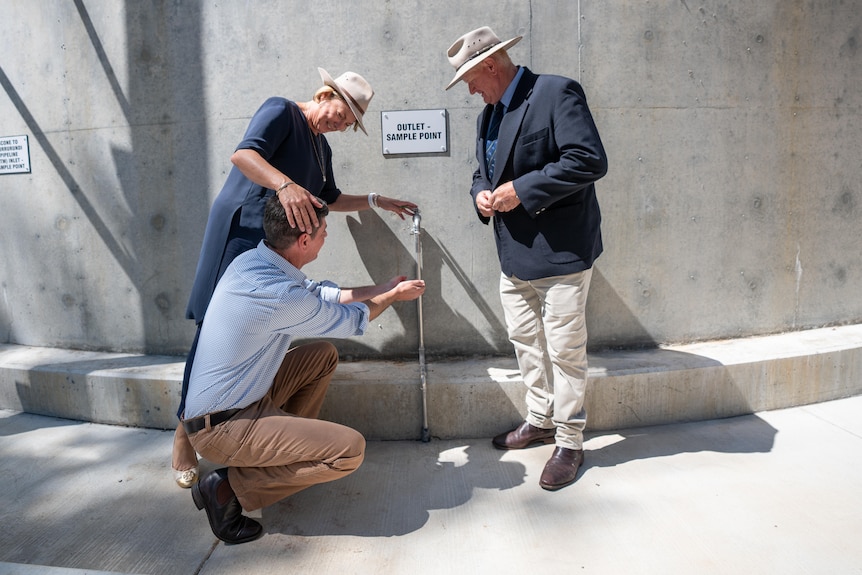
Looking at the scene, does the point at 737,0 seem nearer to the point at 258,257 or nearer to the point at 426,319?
the point at 426,319

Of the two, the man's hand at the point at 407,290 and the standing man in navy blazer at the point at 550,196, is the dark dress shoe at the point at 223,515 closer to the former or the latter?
the man's hand at the point at 407,290

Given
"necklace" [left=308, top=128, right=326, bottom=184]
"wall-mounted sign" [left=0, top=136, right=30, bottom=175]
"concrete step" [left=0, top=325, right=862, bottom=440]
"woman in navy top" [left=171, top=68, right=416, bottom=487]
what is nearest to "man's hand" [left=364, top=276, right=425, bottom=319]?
"woman in navy top" [left=171, top=68, right=416, bottom=487]

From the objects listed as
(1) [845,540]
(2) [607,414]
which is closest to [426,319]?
(2) [607,414]

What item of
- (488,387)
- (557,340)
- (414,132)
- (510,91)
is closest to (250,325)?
(557,340)

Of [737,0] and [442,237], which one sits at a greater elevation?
[737,0]

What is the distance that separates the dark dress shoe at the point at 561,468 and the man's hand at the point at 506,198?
3.97 feet

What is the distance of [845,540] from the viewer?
238 cm

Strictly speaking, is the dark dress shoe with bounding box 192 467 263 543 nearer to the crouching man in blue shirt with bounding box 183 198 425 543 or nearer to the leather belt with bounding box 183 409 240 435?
the crouching man in blue shirt with bounding box 183 198 425 543

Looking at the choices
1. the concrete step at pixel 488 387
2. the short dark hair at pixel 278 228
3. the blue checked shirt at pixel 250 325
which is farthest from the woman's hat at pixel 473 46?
the concrete step at pixel 488 387

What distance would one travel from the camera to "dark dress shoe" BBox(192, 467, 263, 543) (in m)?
2.50

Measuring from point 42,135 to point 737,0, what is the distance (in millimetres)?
4609

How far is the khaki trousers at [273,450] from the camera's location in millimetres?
2473

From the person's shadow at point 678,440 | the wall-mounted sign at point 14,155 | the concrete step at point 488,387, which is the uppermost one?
the wall-mounted sign at point 14,155

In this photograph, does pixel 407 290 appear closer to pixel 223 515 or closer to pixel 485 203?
pixel 485 203
